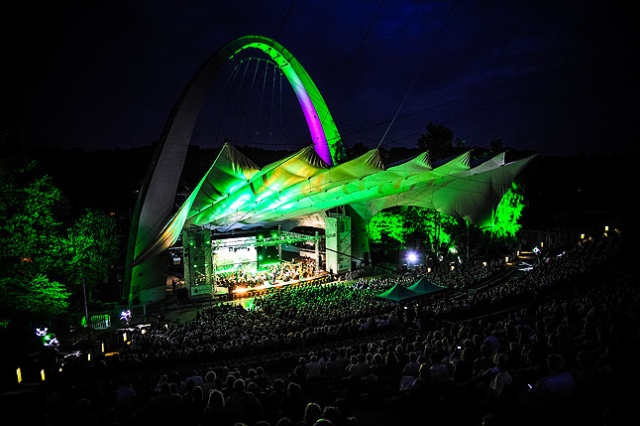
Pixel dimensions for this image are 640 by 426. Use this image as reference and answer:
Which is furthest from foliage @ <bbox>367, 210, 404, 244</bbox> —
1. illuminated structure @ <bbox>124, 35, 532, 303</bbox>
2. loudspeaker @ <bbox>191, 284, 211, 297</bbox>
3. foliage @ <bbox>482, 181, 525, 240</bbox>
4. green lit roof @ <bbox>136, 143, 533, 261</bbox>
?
loudspeaker @ <bbox>191, 284, 211, 297</bbox>

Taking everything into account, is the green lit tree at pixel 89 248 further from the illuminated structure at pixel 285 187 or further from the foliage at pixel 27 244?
the illuminated structure at pixel 285 187

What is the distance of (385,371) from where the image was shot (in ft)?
19.9

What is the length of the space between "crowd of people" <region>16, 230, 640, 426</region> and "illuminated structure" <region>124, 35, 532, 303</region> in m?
4.84

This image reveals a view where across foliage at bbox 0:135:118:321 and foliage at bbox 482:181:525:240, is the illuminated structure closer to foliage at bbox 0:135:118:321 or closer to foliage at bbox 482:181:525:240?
foliage at bbox 0:135:118:321

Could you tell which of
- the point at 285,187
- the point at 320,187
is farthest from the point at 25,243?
the point at 320,187

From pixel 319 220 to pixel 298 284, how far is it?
19.4 feet

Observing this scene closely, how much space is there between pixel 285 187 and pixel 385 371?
32.7ft

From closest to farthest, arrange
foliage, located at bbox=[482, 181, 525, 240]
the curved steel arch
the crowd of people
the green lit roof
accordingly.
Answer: the crowd of people, the green lit roof, the curved steel arch, foliage, located at bbox=[482, 181, 525, 240]

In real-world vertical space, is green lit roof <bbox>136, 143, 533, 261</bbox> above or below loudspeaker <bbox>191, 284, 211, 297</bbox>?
above

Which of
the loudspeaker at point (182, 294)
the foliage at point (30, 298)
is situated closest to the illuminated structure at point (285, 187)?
the loudspeaker at point (182, 294)

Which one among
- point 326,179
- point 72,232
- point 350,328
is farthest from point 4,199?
point 350,328

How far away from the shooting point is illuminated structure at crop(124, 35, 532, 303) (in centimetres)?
1391

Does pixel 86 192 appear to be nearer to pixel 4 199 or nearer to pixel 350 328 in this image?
pixel 4 199

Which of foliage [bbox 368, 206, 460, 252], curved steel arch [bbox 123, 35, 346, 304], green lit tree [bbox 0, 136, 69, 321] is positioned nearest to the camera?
green lit tree [bbox 0, 136, 69, 321]
